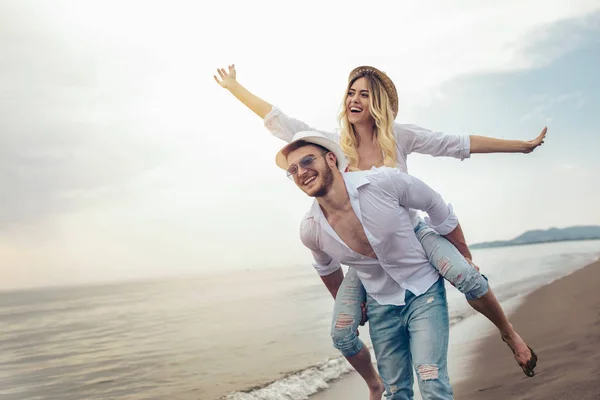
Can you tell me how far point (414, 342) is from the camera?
2.81m

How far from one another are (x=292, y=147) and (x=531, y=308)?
8841 mm

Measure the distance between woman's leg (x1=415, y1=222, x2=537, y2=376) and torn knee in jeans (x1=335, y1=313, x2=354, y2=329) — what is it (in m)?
0.51

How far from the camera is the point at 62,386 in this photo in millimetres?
9656

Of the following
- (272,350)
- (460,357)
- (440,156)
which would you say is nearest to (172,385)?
(272,350)

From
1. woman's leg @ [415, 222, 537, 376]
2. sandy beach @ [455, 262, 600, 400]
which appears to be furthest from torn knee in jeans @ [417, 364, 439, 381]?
sandy beach @ [455, 262, 600, 400]

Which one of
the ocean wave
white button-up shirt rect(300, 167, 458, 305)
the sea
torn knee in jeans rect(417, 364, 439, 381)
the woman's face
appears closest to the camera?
torn knee in jeans rect(417, 364, 439, 381)

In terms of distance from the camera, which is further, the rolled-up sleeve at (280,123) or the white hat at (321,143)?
the rolled-up sleeve at (280,123)

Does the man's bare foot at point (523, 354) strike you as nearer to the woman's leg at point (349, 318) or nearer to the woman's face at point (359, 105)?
the woman's leg at point (349, 318)

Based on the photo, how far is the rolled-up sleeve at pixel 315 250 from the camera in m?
2.98

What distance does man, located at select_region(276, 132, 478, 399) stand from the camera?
2.78m

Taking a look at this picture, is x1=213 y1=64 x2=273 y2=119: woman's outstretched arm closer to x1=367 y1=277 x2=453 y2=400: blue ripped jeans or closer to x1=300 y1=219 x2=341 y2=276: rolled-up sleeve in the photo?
x1=300 y1=219 x2=341 y2=276: rolled-up sleeve

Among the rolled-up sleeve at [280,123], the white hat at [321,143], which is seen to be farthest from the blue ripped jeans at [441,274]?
the rolled-up sleeve at [280,123]

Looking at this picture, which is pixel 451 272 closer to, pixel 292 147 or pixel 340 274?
pixel 340 274

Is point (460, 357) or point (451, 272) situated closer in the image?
point (451, 272)
